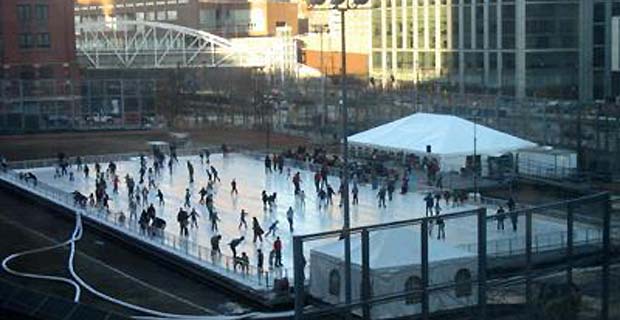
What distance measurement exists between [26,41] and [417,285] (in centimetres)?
5504

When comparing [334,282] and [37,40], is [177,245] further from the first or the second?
[37,40]

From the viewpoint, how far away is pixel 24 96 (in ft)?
214

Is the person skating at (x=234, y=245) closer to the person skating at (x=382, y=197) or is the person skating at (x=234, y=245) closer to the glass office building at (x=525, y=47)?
the person skating at (x=382, y=197)

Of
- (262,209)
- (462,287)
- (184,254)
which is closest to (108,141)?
(262,209)

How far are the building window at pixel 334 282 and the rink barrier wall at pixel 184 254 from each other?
3.22 meters

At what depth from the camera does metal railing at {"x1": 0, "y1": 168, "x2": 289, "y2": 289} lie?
79.4 feet

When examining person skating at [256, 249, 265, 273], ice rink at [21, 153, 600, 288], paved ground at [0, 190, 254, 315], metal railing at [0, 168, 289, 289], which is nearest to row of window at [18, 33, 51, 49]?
ice rink at [21, 153, 600, 288]

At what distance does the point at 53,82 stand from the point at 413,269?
51.4 m

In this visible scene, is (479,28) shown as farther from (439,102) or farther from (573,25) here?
(439,102)

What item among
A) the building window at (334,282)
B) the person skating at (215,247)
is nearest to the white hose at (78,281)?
the building window at (334,282)

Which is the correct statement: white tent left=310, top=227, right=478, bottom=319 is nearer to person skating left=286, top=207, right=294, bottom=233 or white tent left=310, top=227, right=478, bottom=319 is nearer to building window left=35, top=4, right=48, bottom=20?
person skating left=286, top=207, right=294, bottom=233

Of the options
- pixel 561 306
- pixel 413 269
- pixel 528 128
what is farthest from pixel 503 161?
pixel 561 306

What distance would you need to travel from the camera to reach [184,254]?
88.1 feet

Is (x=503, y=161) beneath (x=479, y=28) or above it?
beneath
